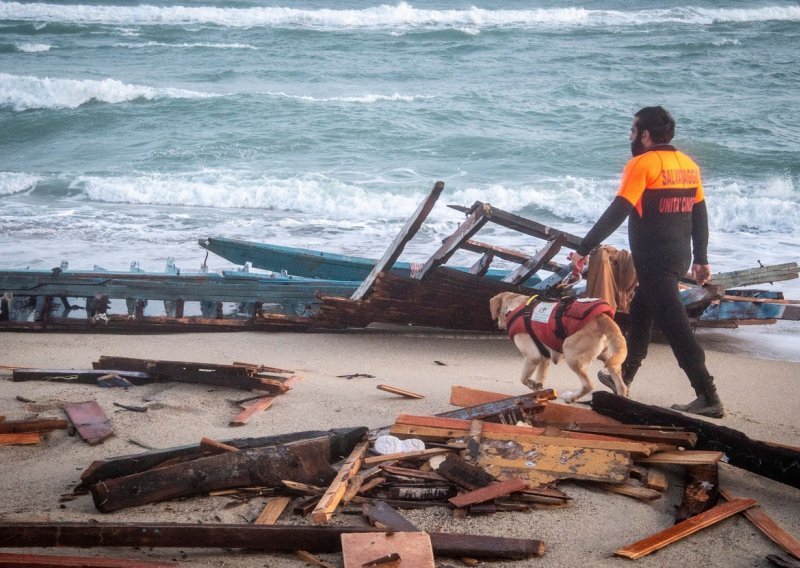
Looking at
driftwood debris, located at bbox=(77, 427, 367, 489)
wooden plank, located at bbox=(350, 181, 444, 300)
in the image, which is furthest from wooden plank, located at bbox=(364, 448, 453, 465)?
wooden plank, located at bbox=(350, 181, 444, 300)

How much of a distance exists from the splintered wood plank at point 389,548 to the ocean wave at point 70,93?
26688 mm

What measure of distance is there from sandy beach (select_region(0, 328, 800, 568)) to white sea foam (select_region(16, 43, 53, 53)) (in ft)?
106

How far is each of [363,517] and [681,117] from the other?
80.9 ft

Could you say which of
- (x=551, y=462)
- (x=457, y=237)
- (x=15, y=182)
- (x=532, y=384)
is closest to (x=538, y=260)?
(x=457, y=237)

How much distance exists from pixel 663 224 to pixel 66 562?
174 inches

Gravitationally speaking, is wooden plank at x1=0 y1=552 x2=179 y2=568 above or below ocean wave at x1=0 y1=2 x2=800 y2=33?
below

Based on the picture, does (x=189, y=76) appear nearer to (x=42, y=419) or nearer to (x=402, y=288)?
(x=402, y=288)

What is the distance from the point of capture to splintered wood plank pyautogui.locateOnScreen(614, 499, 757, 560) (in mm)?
3820

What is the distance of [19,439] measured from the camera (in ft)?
16.3

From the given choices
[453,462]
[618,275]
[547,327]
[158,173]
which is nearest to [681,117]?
[158,173]

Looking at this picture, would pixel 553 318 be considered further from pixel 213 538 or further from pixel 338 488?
pixel 213 538

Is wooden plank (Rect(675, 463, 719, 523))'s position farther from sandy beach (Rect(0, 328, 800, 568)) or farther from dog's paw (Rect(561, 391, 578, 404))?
dog's paw (Rect(561, 391, 578, 404))

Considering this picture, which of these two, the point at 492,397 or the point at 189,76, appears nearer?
the point at 492,397

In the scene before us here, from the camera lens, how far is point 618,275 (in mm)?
7613
